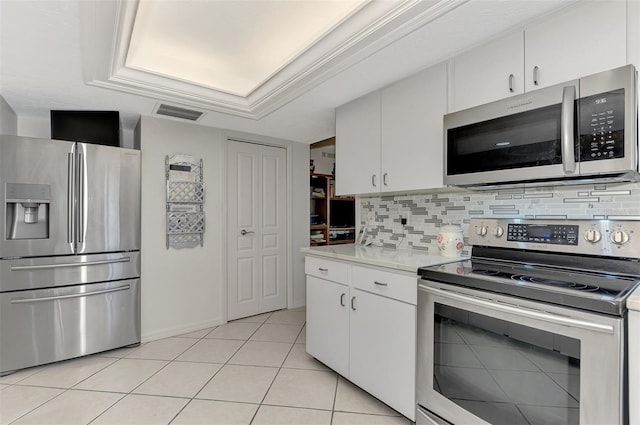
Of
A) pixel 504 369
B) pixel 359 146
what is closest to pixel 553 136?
pixel 504 369

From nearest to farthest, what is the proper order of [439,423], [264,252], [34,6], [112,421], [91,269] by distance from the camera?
[34,6] → [439,423] → [112,421] → [91,269] → [264,252]

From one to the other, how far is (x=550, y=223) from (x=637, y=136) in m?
0.52

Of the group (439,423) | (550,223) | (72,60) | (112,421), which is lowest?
(112,421)

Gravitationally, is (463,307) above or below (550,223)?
below

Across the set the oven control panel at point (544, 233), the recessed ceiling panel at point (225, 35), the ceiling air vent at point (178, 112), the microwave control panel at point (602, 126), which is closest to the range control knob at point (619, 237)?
the oven control panel at point (544, 233)

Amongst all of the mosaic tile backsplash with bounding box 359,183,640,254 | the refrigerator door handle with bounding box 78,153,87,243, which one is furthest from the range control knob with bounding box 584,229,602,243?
the refrigerator door handle with bounding box 78,153,87,243

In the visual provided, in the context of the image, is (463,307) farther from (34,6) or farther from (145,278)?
(145,278)

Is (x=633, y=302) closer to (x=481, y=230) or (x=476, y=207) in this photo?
(x=481, y=230)

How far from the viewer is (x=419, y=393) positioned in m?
1.67

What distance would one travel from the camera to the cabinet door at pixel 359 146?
2311mm

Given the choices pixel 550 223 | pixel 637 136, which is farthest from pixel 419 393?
pixel 637 136

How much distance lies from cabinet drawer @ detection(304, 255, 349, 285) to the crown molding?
1.27m

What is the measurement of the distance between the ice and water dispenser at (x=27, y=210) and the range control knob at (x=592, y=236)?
3.55 metres

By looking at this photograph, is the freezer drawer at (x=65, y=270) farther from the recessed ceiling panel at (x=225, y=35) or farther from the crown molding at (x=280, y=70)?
the recessed ceiling panel at (x=225, y=35)
